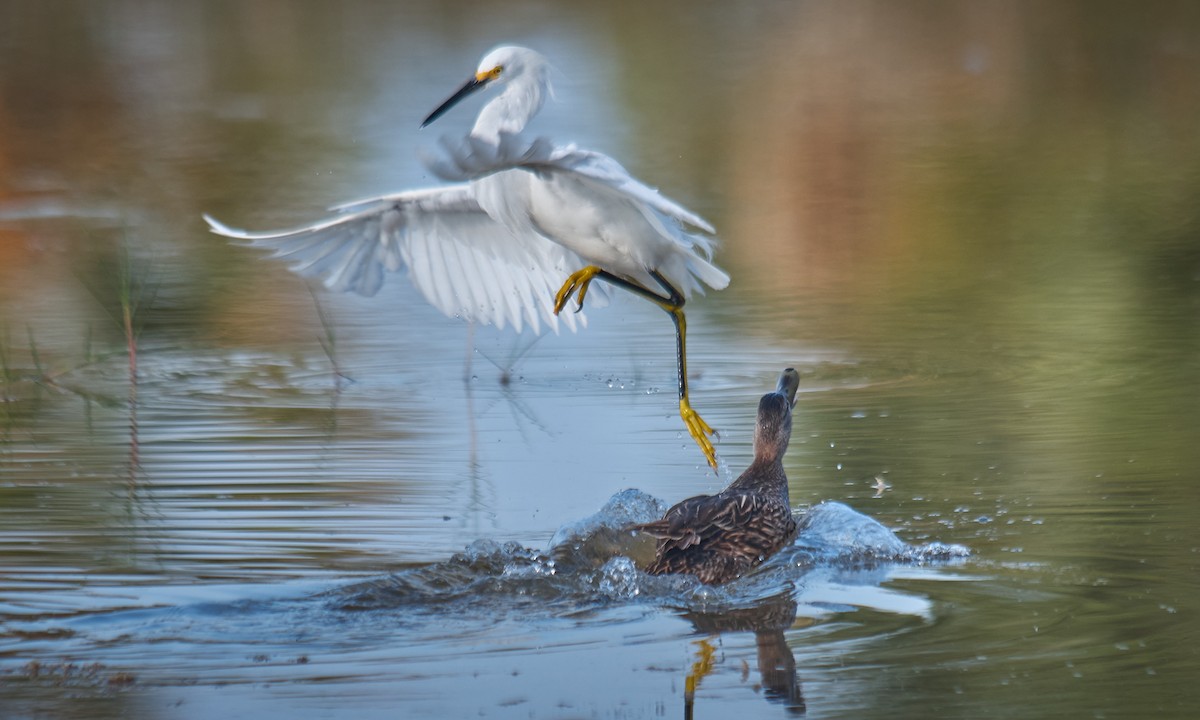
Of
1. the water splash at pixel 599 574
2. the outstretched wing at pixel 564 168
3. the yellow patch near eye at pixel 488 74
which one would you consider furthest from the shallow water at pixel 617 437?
the yellow patch near eye at pixel 488 74

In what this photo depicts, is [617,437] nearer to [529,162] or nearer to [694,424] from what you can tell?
[694,424]

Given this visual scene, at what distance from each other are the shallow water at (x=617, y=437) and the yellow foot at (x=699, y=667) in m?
0.03

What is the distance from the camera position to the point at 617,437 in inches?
306

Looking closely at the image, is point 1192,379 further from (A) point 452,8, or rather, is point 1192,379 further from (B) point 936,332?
(A) point 452,8

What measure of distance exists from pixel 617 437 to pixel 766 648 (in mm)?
2665

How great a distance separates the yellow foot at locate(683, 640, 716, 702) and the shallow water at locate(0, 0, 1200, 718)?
27mm

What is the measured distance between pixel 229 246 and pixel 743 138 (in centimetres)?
592

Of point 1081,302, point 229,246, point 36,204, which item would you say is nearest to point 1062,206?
point 1081,302

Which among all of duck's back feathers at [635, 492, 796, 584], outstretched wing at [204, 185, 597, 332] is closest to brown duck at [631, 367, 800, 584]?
duck's back feathers at [635, 492, 796, 584]

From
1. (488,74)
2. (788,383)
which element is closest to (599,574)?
(788,383)

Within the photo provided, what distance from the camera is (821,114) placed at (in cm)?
1833

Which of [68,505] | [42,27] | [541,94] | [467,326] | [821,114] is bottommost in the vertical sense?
[68,505]

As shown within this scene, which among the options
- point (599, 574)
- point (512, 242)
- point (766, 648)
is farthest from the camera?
point (512, 242)

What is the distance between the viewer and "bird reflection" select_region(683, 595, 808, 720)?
4754 mm
